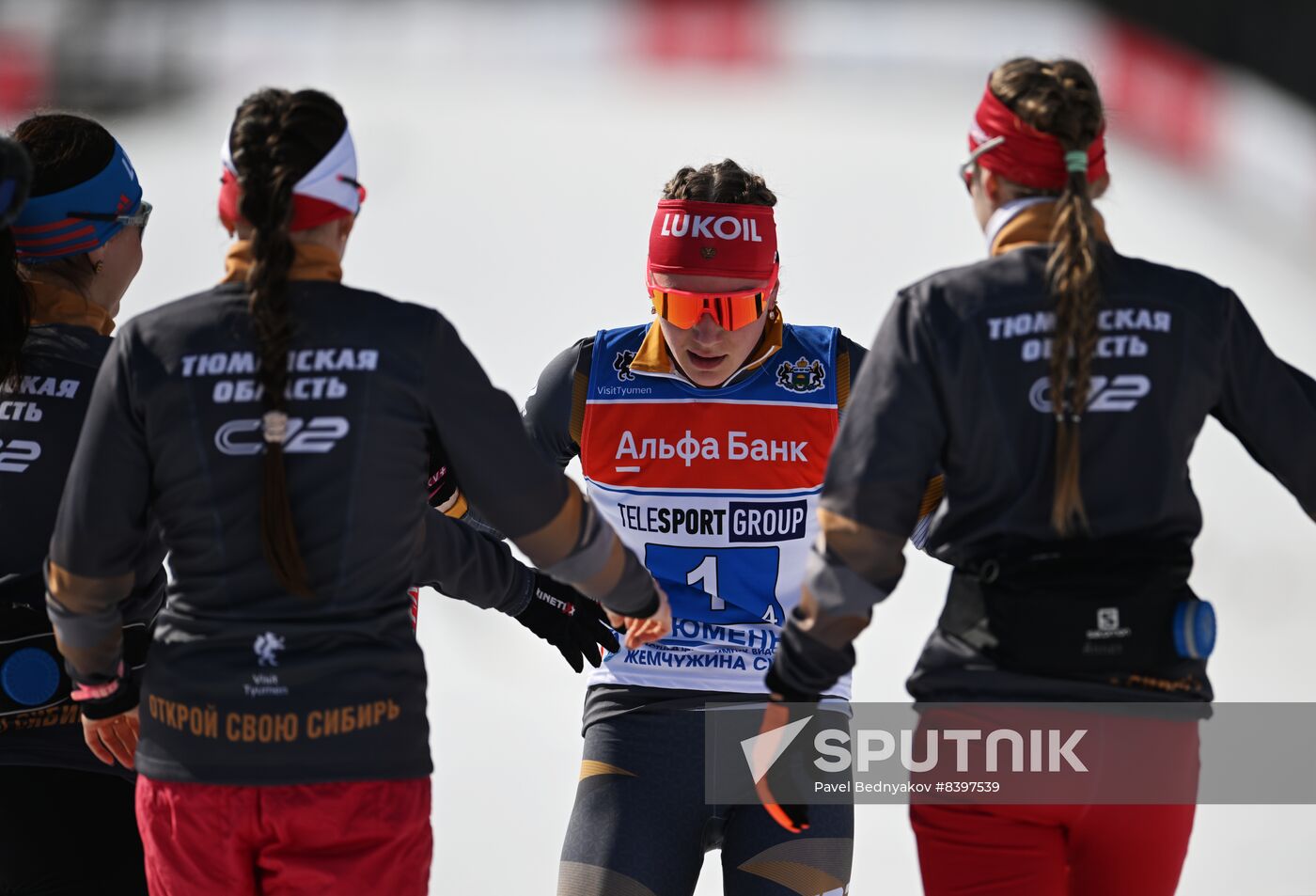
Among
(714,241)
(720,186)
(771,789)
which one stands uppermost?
(720,186)

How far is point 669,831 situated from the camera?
298 cm

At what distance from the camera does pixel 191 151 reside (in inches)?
457

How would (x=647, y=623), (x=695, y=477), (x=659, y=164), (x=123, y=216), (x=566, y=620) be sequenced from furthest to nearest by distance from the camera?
(x=659, y=164) < (x=695, y=477) < (x=566, y=620) < (x=123, y=216) < (x=647, y=623)

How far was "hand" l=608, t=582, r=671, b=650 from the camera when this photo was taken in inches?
107

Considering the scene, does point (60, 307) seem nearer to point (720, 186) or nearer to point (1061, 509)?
point (720, 186)

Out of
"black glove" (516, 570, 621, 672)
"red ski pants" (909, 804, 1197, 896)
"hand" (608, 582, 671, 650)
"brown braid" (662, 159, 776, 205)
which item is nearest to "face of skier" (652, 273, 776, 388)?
"brown braid" (662, 159, 776, 205)

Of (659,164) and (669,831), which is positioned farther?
(659,164)

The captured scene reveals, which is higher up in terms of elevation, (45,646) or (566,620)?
(566,620)

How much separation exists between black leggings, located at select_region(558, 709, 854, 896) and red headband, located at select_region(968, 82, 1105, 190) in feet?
3.85

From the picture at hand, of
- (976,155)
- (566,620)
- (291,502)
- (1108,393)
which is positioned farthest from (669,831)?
(976,155)

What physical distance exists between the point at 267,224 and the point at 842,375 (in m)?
1.39

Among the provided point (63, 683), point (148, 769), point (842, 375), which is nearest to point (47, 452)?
point (63, 683)

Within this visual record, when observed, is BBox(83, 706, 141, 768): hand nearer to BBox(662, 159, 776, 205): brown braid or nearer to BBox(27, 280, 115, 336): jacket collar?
BBox(27, 280, 115, 336): jacket collar

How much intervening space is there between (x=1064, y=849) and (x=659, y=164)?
9.63 metres
